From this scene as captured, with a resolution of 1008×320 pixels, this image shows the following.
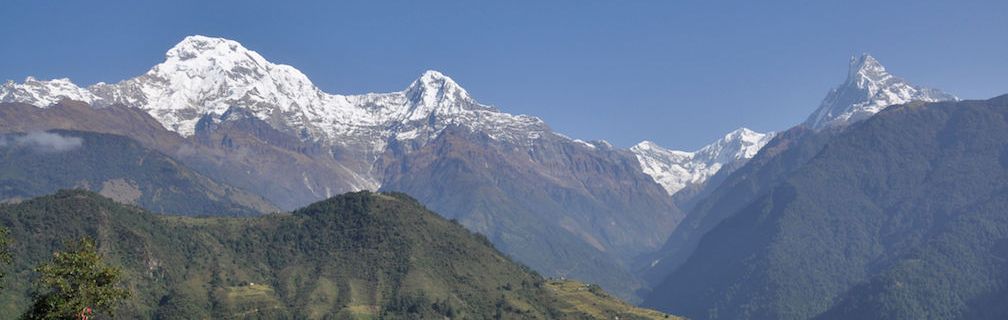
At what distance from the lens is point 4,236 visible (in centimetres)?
9800

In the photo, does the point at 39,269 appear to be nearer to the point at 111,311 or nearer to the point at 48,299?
the point at 48,299

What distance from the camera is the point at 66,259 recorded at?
320ft

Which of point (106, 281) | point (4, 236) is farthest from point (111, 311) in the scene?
point (4, 236)

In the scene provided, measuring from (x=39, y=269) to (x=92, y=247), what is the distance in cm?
648

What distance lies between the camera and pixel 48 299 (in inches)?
3812

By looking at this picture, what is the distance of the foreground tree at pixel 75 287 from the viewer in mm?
96562

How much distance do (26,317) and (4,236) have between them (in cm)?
749

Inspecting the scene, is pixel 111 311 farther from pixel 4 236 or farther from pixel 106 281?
pixel 4 236

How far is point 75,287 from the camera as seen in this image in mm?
98312

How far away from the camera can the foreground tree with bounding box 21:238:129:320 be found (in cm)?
9656

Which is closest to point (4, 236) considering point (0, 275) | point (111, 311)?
point (0, 275)

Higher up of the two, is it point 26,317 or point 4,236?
point 4,236

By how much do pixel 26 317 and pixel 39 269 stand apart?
17.0 feet

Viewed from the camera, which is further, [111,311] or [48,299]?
[111,311]
